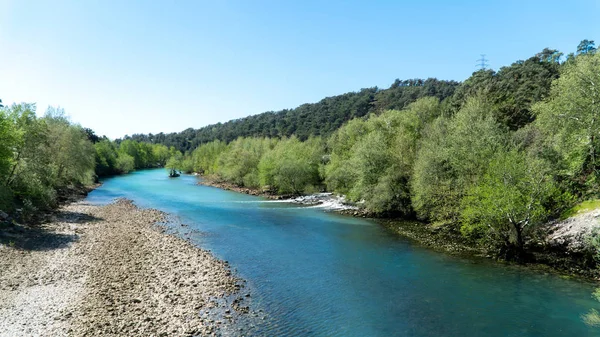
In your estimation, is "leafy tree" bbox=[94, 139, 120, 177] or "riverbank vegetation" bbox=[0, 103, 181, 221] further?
"leafy tree" bbox=[94, 139, 120, 177]

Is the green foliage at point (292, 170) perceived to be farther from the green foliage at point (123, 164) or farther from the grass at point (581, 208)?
the green foliage at point (123, 164)

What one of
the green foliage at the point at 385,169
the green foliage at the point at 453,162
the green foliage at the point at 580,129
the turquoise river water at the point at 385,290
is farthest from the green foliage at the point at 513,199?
the green foliage at the point at 385,169

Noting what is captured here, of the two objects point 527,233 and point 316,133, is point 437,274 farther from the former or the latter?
point 316,133

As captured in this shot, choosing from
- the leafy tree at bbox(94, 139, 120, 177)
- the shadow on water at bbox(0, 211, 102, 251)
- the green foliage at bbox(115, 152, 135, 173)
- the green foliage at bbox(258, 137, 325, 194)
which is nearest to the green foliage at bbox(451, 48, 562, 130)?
the green foliage at bbox(258, 137, 325, 194)

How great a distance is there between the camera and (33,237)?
2917 cm

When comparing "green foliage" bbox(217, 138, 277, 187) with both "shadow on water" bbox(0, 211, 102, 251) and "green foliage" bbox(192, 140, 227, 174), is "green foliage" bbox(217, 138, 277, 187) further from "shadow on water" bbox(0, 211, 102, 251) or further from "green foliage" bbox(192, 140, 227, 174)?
"shadow on water" bbox(0, 211, 102, 251)

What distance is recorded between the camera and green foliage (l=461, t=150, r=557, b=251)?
83.3ft

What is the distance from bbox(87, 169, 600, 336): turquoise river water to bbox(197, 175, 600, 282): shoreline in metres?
1.44

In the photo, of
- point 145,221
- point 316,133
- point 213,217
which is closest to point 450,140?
point 213,217

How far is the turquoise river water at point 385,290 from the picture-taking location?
1667cm

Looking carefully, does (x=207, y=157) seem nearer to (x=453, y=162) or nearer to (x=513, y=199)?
(x=453, y=162)

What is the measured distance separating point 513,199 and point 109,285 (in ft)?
91.0

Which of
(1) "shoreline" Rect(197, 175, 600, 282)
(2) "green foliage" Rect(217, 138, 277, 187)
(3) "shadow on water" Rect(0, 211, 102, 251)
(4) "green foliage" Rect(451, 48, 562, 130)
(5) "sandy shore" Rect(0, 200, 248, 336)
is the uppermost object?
(4) "green foliage" Rect(451, 48, 562, 130)

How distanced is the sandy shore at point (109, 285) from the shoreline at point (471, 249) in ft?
62.0
